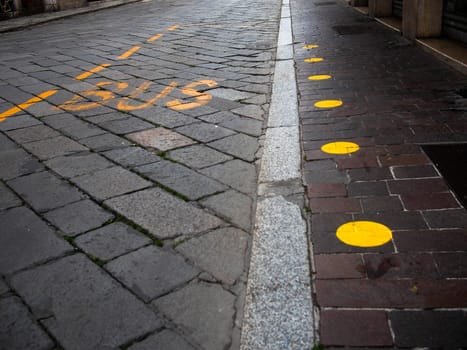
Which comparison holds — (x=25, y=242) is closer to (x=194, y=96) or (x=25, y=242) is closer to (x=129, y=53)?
(x=194, y=96)

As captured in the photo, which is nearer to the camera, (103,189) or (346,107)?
(103,189)

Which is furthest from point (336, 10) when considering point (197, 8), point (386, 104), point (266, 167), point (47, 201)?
point (47, 201)

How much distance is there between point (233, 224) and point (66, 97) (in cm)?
338

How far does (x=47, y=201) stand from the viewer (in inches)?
114

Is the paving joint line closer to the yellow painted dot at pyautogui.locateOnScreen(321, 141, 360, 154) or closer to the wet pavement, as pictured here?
the wet pavement

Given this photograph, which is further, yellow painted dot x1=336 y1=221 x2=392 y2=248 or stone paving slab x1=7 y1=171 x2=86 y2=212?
stone paving slab x1=7 y1=171 x2=86 y2=212

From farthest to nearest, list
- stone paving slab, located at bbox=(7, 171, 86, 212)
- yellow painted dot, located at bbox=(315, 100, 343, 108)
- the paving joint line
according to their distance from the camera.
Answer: yellow painted dot, located at bbox=(315, 100, 343, 108)
stone paving slab, located at bbox=(7, 171, 86, 212)
the paving joint line

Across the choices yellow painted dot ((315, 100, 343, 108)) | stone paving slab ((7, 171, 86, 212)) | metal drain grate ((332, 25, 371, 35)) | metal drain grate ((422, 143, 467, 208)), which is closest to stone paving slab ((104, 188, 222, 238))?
stone paving slab ((7, 171, 86, 212))

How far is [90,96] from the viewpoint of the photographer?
5.20m

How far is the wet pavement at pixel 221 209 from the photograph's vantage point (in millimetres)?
1846

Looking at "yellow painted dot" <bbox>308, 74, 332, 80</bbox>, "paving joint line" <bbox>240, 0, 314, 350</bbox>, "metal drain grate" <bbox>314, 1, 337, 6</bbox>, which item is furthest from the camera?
"metal drain grate" <bbox>314, 1, 337, 6</bbox>

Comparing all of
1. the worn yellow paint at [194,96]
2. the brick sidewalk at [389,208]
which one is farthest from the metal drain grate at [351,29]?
the worn yellow paint at [194,96]

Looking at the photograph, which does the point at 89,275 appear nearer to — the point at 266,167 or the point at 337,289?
the point at 337,289

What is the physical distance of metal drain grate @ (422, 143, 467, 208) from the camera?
2708 mm
